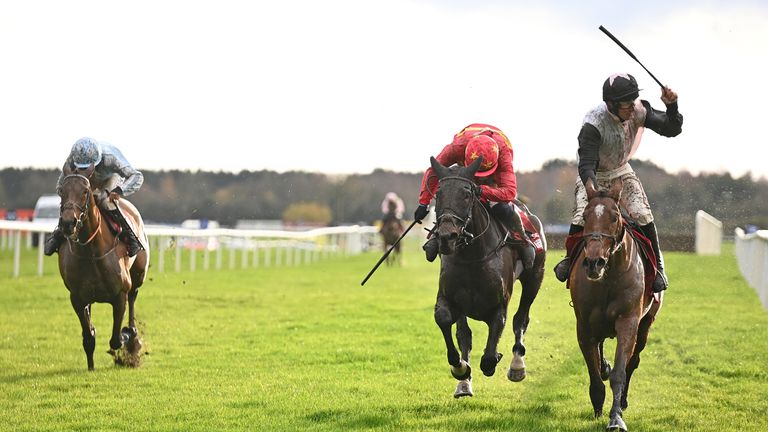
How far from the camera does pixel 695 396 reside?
8477 millimetres

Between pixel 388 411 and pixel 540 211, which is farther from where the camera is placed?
pixel 540 211

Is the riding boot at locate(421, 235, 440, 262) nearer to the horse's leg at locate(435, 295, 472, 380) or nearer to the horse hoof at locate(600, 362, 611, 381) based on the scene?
the horse's leg at locate(435, 295, 472, 380)

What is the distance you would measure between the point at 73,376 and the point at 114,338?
605mm

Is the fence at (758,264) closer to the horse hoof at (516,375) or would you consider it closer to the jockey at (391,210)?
the horse hoof at (516,375)

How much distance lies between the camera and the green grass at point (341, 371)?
7.37m

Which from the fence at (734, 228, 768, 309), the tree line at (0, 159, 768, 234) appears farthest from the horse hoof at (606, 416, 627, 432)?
the fence at (734, 228, 768, 309)

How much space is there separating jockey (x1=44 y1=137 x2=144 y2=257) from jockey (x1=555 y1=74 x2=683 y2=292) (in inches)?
178

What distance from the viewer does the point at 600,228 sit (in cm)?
676

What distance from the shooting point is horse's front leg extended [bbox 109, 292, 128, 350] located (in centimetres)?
979

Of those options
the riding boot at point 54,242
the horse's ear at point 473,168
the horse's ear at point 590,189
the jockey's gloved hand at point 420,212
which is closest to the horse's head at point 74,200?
the riding boot at point 54,242

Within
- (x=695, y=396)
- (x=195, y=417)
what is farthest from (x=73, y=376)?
(x=695, y=396)

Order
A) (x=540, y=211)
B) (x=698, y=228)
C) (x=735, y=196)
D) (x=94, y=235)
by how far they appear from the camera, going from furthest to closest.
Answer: (x=698, y=228) < (x=540, y=211) < (x=735, y=196) < (x=94, y=235)

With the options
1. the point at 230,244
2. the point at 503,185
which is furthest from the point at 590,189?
the point at 230,244

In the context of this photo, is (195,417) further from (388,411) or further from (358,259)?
(358,259)
